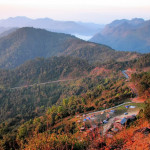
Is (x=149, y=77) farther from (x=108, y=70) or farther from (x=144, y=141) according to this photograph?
(x=108, y=70)

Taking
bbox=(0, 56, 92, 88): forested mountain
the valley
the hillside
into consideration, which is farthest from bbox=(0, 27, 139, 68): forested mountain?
the hillside

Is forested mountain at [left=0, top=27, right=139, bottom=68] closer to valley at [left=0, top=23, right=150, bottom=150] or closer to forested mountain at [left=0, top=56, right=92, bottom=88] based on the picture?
valley at [left=0, top=23, right=150, bottom=150]

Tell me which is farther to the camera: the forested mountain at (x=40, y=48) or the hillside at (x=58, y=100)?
the forested mountain at (x=40, y=48)

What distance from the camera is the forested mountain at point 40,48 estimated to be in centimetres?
9243

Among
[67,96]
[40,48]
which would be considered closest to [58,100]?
[67,96]

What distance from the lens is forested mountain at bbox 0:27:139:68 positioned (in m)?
92.4

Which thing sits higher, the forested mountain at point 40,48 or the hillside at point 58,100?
the forested mountain at point 40,48

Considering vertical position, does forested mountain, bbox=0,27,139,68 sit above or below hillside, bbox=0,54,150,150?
above

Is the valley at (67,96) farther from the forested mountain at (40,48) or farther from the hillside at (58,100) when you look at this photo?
the forested mountain at (40,48)

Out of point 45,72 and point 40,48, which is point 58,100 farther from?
point 40,48

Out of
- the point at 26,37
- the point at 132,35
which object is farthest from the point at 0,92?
the point at 132,35

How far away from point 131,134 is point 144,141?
874 millimetres

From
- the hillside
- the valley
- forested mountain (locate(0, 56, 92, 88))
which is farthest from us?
forested mountain (locate(0, 56, 92, 88))

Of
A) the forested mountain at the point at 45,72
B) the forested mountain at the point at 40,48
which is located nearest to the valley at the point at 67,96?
the forested mountain at the point at 45,72
